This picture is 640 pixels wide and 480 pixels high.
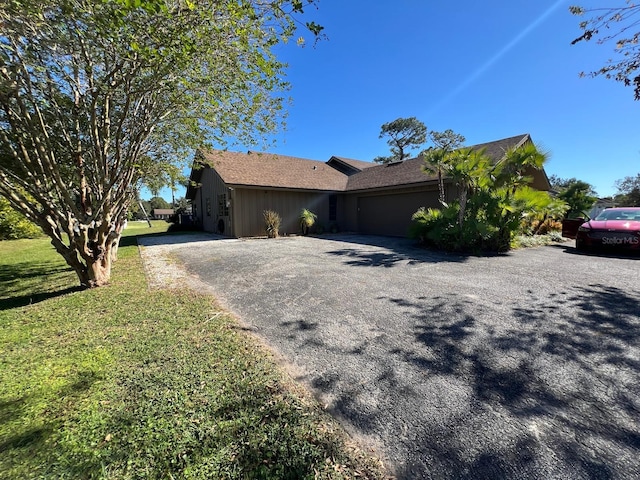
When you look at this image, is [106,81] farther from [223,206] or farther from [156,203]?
[156,203]

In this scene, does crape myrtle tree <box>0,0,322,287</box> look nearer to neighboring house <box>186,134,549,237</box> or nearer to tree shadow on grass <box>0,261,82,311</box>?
tree shadow on grass <box>0,261,82,311</box>

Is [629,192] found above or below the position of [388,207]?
above

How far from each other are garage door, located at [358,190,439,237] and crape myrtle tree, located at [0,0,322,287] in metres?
8.98

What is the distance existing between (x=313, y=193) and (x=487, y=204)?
Result: 31.9 ft

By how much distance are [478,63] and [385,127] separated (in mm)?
27556

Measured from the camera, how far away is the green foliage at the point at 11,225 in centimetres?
1452

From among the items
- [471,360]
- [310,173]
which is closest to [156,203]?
[310,173]

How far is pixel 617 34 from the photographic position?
491cm

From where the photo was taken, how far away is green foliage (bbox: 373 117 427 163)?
35.3 meters

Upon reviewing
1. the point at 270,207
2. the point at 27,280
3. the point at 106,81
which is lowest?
the point at 27,280

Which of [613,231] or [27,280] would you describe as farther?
[613,231]

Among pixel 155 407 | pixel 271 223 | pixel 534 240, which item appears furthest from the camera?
pixel 271 223

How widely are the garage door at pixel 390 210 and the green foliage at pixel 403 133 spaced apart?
75.6 ft

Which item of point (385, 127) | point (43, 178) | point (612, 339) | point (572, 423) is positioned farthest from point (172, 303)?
point (385, 127)
